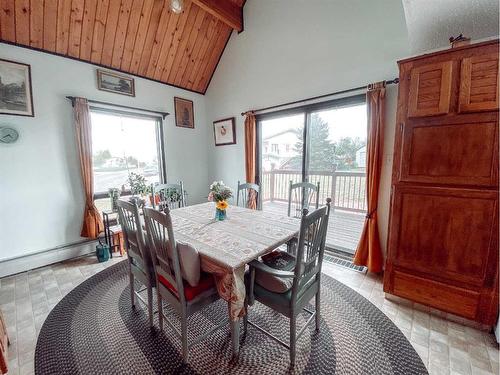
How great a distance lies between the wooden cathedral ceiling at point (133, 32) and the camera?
236 cm

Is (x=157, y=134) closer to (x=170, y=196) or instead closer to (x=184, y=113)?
(x=184, y=113)

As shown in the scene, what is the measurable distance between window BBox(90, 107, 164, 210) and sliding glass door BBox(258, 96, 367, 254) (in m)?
1.87

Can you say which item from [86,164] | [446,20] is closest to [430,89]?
[446,20]

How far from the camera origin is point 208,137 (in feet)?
14.4

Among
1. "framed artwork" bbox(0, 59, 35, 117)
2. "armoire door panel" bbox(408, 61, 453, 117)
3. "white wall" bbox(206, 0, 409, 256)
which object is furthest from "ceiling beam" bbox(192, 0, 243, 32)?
"armoire door panel" bbox(408, 61, 453, 117)

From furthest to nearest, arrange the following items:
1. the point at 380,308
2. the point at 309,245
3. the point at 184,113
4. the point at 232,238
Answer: the point at 184,113 → the point at 380,308 → the point at 232,238 → the point at 309,245

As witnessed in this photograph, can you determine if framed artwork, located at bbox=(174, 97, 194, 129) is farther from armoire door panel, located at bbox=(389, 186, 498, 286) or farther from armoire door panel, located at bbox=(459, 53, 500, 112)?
armoire door panel, located at bbox=(459, 53, 500, 112)

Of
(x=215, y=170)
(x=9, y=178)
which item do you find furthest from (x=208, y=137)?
(x=9, y=178)

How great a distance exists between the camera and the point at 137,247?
171cm

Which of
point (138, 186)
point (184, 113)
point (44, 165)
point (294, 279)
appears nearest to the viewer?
point (294, 279)

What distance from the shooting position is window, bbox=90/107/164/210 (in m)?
3.14

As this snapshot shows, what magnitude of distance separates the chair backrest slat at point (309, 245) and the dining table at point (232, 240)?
10.4 inches

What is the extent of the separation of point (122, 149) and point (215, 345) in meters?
3.11

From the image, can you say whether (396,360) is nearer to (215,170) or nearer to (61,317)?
(61,317)
